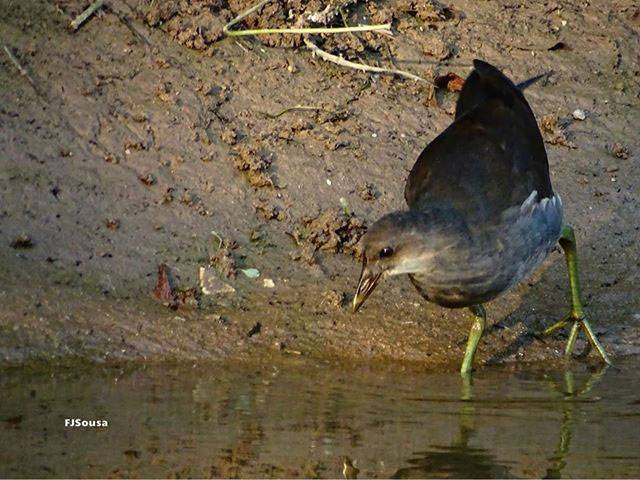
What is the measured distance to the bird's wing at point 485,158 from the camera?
257 inches

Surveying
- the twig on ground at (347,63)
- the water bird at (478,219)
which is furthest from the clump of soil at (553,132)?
the water bird at (478,219)

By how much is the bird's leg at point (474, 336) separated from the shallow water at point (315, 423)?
0.24ft

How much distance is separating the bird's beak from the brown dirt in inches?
24.8

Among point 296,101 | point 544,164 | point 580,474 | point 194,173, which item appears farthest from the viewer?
point 296,101

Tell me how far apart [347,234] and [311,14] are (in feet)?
5.24

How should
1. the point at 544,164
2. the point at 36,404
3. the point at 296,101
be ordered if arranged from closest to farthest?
1. the point at 36,404
2. the point at 544,164
3. the point at 296,101

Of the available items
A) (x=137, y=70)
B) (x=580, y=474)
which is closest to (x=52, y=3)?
(x=137, y=70)

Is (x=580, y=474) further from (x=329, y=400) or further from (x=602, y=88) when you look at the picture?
(x=602, y=88)

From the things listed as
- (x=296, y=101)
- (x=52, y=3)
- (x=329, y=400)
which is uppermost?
(x=52, y=3)

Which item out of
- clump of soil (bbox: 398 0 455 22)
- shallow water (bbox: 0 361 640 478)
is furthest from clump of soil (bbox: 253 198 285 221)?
clump of soil (bbox: 398 0 455 22)

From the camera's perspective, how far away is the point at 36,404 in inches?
233

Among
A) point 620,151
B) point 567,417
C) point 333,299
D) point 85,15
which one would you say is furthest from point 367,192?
point 567,417

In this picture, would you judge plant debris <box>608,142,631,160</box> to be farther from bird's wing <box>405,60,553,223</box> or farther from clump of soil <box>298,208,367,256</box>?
clump of soil <box>298,208,367,256</box>

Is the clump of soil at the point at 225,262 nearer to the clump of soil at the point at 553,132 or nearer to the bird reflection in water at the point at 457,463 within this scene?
the bird reflection in water at the point at 457,463
